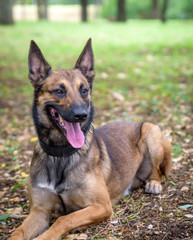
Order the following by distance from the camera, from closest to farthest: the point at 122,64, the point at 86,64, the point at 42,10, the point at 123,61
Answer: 1. the point at 86,64
2. the point at 122,64
3. the point at 123,61
4. the point at 42,10

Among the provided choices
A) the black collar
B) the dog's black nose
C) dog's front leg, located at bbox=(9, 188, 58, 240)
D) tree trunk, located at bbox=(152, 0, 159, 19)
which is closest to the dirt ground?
dog's front leg, located at bbox=(9, 188, 58, 240)

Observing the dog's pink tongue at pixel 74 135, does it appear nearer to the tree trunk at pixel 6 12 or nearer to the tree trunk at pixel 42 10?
the tree trunk at pixel 6 12

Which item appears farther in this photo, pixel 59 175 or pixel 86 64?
pixel 86 64

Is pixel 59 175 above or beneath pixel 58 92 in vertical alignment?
beneath

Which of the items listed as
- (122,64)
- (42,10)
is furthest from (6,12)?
(42,10)

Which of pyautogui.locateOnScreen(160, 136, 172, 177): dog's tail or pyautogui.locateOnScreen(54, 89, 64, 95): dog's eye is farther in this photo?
pyautogui.locateOnScreen(160, 136, 172, 177): dog's tail

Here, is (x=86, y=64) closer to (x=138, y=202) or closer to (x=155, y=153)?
(x=155, y=153)

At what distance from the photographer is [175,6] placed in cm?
3569

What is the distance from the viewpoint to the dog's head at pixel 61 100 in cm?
369

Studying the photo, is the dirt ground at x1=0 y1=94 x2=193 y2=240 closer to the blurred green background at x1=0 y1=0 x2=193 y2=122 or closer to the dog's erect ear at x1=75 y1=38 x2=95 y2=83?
the dog's erect ear at x1=75 y1=38 x2=95 y2=83

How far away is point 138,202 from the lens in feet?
14.6

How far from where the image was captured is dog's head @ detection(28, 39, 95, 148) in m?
3.69

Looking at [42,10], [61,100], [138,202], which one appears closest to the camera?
[61,100]

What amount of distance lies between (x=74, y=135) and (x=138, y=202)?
1.40 meters
